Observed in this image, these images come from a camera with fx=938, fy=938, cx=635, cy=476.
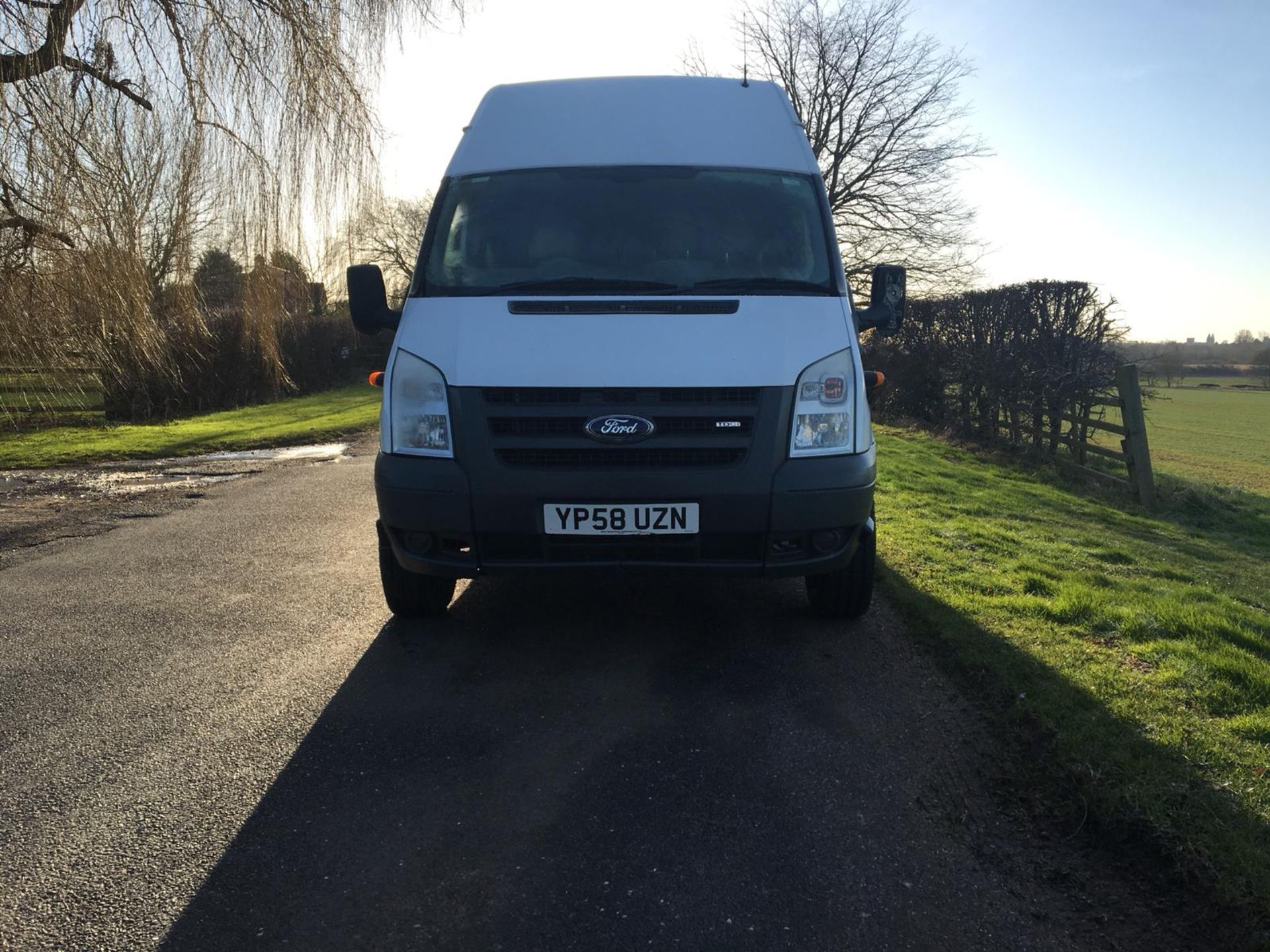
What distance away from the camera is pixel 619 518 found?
4.10 meters

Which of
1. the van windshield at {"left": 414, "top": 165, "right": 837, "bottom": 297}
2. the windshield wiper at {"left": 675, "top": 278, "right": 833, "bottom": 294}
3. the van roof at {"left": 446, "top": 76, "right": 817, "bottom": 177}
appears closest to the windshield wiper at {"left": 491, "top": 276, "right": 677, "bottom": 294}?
the van windshield at {"left": 414, "top": 165, "right": 837, "bottom": 297}

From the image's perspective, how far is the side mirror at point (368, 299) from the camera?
203 inches

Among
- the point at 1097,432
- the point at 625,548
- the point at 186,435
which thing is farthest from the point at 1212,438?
the point at 625,548

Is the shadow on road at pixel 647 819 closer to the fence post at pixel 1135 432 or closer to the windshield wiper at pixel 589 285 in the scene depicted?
the windshield wiper at pixel 589 285

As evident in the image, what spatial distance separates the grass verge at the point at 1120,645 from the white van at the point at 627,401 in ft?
3.28

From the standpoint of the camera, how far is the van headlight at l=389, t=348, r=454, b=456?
13.7 feet

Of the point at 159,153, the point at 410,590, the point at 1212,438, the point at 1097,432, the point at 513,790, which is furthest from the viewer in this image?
the point at 1212,438

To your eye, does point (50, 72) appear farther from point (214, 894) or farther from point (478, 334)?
point (214, 894)

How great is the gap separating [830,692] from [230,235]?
19.0 feet

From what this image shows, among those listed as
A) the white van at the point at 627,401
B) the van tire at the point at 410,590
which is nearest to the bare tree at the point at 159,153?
the white van at the point at 627,401

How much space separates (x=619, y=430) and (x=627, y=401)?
0.45 ft

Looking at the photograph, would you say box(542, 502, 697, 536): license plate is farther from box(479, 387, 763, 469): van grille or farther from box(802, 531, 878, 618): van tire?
box(802, 531, 878, 618): van tire

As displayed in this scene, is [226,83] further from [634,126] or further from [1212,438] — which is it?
[1212,438]

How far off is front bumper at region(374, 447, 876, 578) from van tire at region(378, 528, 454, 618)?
0.52 metres
